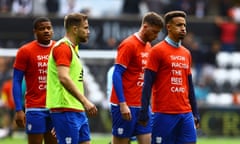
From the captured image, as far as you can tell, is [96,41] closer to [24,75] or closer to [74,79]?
[24,75]

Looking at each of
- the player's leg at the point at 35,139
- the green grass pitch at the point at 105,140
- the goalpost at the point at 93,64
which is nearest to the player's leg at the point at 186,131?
the player's leg at the point at 35,139

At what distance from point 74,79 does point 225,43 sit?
18.9 meters

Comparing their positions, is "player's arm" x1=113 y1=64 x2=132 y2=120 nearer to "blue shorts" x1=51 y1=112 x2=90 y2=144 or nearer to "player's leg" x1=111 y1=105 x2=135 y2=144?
"player's leg" x1=111 y1=105 x2=135 y2=144

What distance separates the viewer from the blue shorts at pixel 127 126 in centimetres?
1372

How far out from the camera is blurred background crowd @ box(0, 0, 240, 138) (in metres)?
27.8

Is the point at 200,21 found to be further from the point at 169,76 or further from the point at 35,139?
the point at 169,76

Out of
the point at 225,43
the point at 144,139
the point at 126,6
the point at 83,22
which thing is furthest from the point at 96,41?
the point at 83,22

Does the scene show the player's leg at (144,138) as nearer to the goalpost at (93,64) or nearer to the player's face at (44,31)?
the player's face at (44,31)

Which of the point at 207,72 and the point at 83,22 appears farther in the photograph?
the point at 207,72

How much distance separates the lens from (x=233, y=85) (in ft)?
92.8

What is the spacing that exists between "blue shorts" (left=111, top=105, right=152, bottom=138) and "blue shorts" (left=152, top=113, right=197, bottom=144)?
1.46 metres

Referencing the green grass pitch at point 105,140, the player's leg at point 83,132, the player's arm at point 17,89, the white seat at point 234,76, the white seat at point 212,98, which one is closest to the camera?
the player's leg at point 83,132

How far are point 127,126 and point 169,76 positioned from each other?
6.02 ft

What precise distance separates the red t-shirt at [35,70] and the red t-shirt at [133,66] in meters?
1.12
